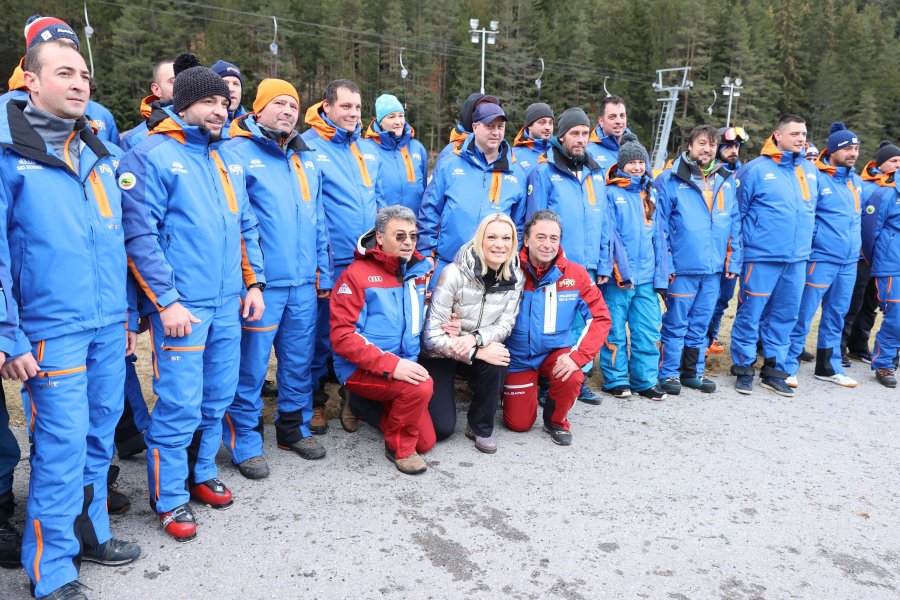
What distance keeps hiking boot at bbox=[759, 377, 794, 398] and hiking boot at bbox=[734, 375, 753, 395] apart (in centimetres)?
21

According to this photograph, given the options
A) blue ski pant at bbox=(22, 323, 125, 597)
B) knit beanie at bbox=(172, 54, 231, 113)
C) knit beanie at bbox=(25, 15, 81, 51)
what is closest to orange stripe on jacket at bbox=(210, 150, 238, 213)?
knit beanie at bbox=(172, 54, 231, 113)

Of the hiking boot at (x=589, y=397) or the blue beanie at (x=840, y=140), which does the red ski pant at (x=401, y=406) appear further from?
the blue beanie at (x=840, y=140)

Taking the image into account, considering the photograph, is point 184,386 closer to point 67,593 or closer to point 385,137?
point 67,593

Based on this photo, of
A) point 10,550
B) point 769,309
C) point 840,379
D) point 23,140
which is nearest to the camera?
point 23,140

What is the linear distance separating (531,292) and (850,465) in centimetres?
243

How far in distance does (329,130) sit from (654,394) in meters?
3.42

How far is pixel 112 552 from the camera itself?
9.66 ft

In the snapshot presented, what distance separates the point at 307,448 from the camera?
4117 mm

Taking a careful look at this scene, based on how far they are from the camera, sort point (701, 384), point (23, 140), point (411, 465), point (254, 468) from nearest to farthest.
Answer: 1. point (23, 140)
2. point (254, 468)
3. point (411, 465)
4. point (701, 384)

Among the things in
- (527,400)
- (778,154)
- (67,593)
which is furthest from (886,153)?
(67,593)

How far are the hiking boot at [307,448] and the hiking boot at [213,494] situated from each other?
0.65 metres

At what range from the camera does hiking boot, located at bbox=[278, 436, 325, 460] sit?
162 inches

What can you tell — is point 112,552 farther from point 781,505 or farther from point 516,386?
point 781,505

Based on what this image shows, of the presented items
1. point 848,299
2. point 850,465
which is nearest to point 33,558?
point 850,465
